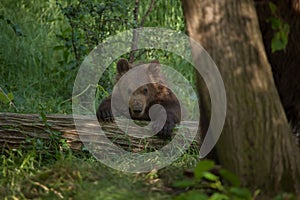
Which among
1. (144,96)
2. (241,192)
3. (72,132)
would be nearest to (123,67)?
(144,96)

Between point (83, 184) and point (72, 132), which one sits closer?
point (83, 184)

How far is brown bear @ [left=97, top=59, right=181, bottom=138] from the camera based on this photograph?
6.41m

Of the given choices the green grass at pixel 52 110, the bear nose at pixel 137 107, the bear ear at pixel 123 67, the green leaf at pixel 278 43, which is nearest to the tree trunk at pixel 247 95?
the green leaf at pixel 278 43

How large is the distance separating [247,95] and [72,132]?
2390 mm

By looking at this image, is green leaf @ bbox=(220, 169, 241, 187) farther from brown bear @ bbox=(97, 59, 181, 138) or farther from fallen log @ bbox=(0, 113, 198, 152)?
brown bear @ bbox=(97, 59, 181, 138)

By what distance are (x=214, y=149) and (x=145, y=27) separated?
460 cm

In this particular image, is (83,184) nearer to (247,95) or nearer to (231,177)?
(231,177)

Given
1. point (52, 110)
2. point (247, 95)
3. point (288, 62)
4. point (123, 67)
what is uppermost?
point (288, 62)

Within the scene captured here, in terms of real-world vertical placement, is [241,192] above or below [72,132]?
above

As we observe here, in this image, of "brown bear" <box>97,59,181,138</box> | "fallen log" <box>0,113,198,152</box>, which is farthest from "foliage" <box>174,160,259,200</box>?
"brown bear" <box>97,59,181,138</box>

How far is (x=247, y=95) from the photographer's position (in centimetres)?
382

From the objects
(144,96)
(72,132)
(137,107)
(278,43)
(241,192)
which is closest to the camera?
(241,192)

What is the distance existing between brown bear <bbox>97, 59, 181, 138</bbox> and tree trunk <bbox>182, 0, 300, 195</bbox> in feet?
7.83

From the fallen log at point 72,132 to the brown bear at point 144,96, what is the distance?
0.75 feet
